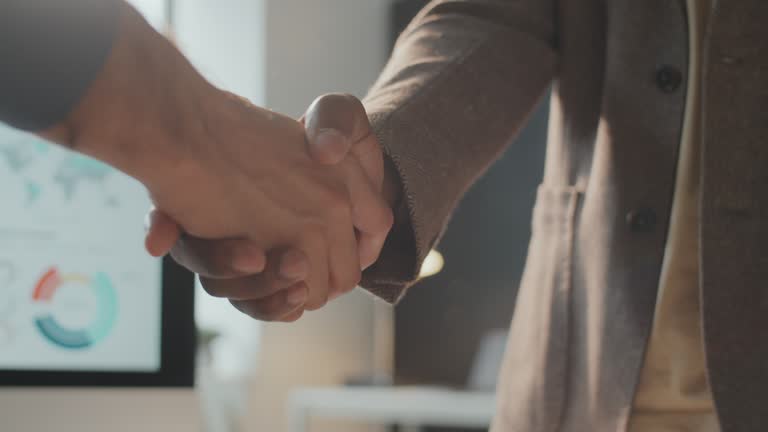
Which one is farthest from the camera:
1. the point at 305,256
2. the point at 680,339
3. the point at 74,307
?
the point at 74,307

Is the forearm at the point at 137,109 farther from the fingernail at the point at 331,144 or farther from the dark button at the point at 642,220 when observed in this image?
the dark button at the point at 642,220

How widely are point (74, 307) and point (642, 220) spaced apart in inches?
23.8

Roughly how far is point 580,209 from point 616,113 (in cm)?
10

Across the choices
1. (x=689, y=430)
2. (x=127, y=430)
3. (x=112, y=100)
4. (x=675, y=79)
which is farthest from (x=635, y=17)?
(x=127, y=430)

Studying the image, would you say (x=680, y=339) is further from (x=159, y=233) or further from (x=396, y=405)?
(x=396, y=405)

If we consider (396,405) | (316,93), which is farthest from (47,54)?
(316,93)

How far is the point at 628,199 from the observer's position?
2.77ft

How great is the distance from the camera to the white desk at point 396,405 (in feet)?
7.28

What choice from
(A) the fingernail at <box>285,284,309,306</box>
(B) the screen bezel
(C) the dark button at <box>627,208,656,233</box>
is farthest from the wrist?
(B) the screen bezel

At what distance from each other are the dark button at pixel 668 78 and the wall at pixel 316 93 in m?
2.34

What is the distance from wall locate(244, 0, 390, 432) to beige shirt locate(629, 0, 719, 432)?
7.61ft

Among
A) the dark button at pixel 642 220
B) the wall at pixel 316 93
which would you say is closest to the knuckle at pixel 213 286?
the dark button at pixel 642 220

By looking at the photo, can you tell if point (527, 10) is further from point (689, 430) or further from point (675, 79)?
point (689, 430)

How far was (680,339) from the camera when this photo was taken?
2.74 feet
